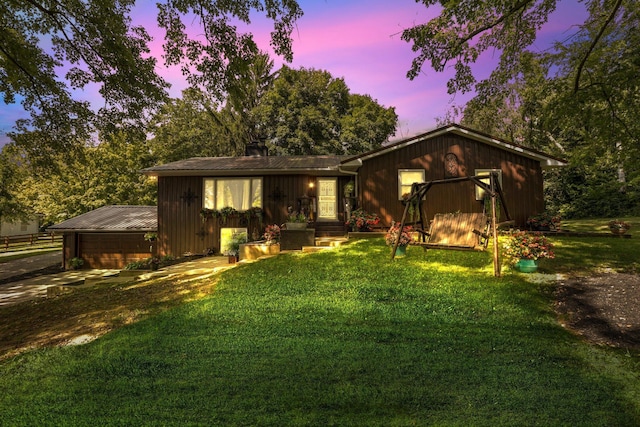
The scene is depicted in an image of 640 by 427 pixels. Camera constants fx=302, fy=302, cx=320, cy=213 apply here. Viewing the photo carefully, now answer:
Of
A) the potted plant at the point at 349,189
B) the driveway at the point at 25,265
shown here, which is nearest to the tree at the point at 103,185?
the driveway at the point at 25,265

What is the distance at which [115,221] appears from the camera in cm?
1780

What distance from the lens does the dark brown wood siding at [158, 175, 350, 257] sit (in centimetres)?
1477

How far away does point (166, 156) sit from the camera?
28.3 m

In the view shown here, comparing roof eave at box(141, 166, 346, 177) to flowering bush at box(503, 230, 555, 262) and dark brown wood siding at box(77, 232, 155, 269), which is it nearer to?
dark brown wood siding at box(77, 232, 155, 269)

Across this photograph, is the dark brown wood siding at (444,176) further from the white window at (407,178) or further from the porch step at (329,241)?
the porch step at (329,241)

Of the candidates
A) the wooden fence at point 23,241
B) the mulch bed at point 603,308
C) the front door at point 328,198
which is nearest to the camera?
the mulch bed at point 603,308

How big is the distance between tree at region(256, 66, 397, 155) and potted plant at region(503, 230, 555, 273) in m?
19.8

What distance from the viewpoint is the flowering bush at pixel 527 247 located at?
25.3 ft

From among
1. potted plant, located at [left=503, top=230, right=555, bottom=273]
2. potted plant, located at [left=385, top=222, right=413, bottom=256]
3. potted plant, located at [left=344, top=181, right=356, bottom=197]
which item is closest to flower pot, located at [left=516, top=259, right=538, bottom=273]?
potted plant, located at [left=503, top=230, right=555, bottom=273]

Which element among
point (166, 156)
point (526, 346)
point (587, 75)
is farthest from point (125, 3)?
point (166, 156)

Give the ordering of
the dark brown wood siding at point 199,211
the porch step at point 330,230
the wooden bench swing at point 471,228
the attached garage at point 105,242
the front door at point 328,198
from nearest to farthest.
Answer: the wooden bench swing at point 471,228 < the porch step at point 330,230 < the dark brown wood siding at point 199,211 < the front door at point 328,198 < the attached garage at point 105,242

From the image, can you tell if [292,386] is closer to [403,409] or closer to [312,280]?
[403,409]

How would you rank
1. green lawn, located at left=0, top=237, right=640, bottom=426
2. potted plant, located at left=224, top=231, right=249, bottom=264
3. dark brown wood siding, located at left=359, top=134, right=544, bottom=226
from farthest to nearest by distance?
potted plant, located at left=224, top=231, right=249, bottom=264 → dark brown wood siding, located at left=359, top=134, right=544, bottom=226 → green lawn, located at left=0, top=237, right=640, bottom=426

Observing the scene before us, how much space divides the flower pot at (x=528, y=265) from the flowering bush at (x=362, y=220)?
6.00 m
